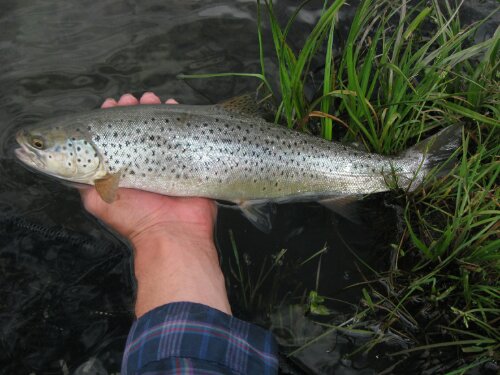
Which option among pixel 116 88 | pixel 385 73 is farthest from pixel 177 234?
pixel 385 73

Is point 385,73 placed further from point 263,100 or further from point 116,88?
point 116,88

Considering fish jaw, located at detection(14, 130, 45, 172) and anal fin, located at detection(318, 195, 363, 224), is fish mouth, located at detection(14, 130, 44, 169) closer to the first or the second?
fish jaw, located at detection(14, 130, 45, 172)

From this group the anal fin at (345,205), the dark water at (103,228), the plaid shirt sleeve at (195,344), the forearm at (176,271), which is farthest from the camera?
the anal fin at (345,205)

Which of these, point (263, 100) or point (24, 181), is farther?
point (263, 100)

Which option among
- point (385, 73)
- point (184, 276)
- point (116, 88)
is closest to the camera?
point (184, 276)

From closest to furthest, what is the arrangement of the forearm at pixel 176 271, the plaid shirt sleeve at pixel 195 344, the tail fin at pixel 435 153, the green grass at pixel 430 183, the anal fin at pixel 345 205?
the plaid shirt sleeve at pixel 195 344, the forearm at pixel 176 271, the green grass at pixel 430 183, the tail fin at pixel 435 153, the anal fin at pixel 345 205

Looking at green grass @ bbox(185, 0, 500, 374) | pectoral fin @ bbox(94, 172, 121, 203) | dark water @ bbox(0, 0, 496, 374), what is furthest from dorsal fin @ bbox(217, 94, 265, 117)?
pectoral fin @ bbox(94, 172, 121, 203)

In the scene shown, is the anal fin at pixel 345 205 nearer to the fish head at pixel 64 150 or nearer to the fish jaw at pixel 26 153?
the fish head at pixel 64 150

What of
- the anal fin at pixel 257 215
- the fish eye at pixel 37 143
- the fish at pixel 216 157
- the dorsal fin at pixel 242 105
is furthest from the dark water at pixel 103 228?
the dorsal fin at pixel 242 105
